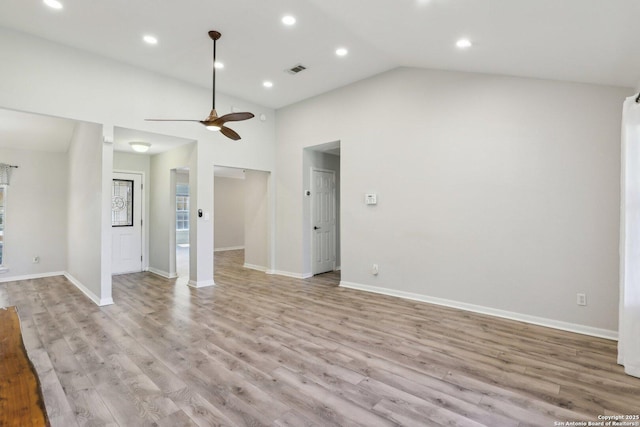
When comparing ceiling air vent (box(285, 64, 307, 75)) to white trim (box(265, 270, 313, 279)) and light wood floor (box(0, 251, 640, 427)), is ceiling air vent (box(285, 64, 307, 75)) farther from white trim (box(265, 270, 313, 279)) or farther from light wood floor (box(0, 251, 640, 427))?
white trim (box(265, 270, 313, 279))

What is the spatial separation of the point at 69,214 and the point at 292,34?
568 centimetres

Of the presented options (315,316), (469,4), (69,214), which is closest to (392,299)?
(315,316)

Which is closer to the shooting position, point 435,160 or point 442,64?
point 442,64

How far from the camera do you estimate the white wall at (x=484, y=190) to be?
10.6 ft

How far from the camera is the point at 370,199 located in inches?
195

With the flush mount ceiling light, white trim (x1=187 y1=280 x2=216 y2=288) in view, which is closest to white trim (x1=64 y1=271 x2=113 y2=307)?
white trim (x1=187 y1=280 x2=216 y2=288)

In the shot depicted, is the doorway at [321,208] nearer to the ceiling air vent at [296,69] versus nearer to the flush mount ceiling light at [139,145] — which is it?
the ceiling air vent at [296,69]

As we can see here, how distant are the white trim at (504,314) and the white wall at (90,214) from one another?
12.5ft

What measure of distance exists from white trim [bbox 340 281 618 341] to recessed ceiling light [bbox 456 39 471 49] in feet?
10.1

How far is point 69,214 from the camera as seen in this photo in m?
6.14

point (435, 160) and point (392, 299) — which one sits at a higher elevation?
point (435, 160)

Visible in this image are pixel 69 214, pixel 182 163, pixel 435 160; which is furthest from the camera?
pixel 69 214

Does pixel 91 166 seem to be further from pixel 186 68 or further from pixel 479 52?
pixel 479 52

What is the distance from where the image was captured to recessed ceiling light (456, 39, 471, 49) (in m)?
3.22
